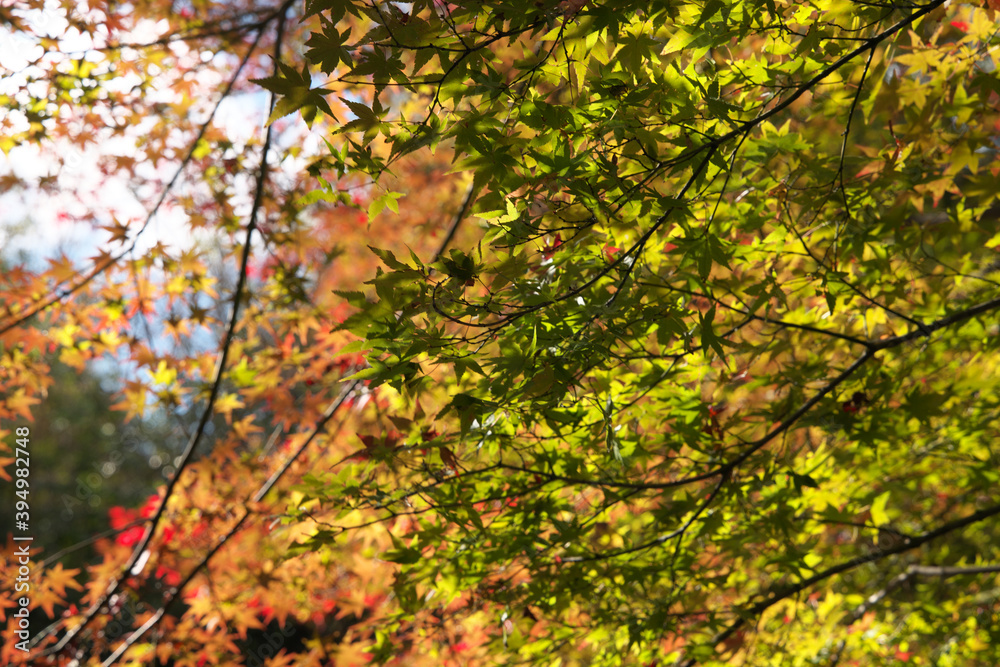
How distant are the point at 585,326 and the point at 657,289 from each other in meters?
0.27

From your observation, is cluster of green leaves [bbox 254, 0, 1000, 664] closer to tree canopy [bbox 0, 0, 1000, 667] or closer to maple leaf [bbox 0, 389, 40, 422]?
tree canopy [bbox 0, 0, 1000, 667]

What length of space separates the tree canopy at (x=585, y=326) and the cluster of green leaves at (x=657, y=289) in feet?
0.04

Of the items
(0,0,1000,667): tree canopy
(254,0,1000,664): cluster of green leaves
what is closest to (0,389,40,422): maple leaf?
(0,0,1000,667): tree canopy

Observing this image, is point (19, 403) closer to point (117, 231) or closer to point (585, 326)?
point (117, 231)

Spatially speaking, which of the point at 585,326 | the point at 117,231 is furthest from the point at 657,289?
the point at 117,231

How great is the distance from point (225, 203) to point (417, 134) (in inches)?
89.3

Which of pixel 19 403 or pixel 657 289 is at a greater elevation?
pixel 19 403

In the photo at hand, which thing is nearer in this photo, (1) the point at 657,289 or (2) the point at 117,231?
(1) the point at 657,289

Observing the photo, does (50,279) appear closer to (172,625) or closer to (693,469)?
(172,625)

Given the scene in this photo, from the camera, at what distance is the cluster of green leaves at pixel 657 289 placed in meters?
1.04

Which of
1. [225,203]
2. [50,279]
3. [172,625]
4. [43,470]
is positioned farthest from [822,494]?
[43,470]

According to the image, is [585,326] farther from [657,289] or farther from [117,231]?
[117,231]

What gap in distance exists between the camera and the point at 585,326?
3.38 ft

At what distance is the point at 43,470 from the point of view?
945 centimetres
